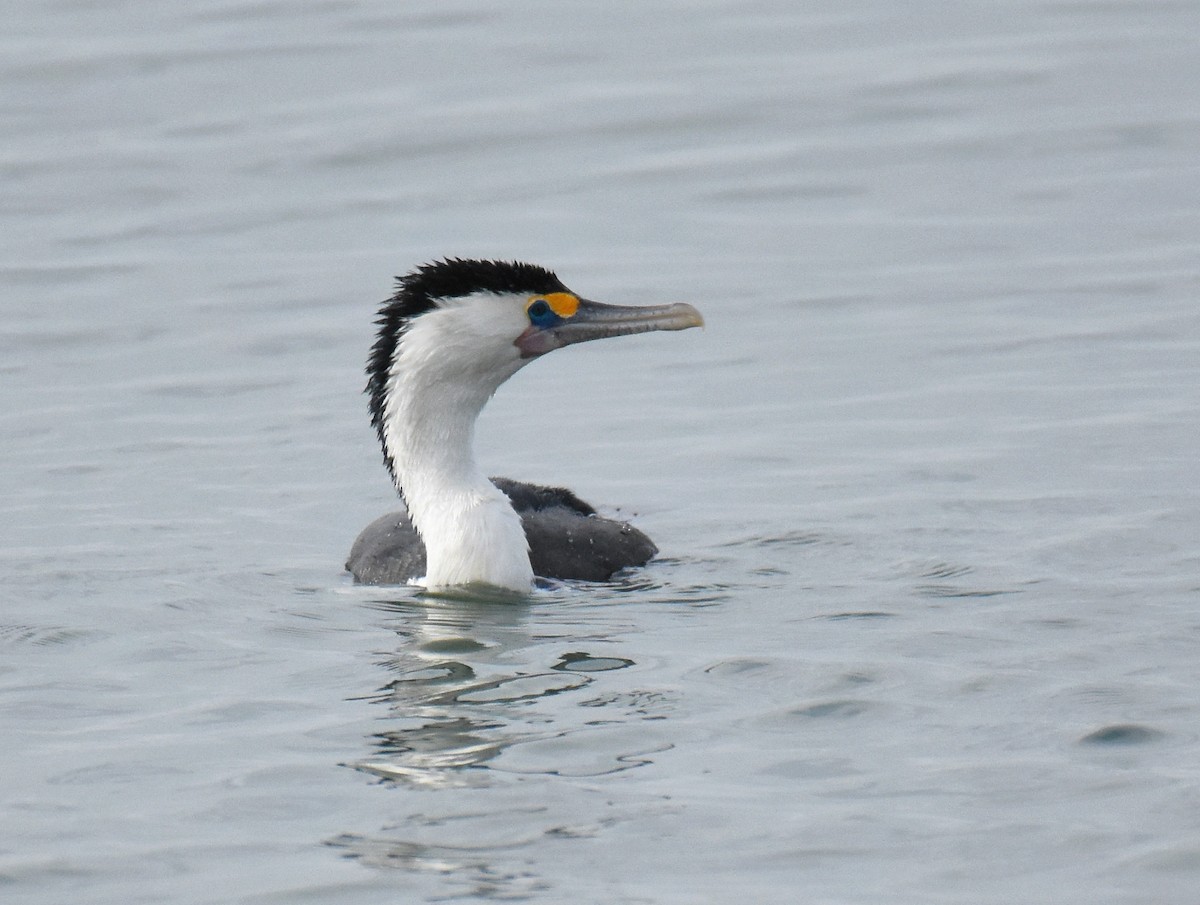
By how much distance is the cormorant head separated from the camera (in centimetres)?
964

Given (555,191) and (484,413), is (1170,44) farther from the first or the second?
(484,413)

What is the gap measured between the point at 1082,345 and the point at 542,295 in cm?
479

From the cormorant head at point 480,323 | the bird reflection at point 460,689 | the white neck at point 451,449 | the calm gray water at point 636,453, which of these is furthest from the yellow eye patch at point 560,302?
the bird reflection at point 460,689

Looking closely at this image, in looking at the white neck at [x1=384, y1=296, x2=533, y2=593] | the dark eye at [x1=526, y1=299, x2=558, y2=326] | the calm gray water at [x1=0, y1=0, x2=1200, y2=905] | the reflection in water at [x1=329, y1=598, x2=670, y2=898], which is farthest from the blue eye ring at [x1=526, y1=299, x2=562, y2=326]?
the reflection in water at [x1=329, y1=598, x2=670, y2=898]

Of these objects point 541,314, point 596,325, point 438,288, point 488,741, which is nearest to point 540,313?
point 541,314

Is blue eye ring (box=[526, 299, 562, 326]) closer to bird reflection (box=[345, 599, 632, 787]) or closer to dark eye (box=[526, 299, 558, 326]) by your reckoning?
dark eye (box=[526, 299, 558, 326])

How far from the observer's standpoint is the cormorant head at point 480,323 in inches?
380

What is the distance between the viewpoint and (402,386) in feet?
32.2

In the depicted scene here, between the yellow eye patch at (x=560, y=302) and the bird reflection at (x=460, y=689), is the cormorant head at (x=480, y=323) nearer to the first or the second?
the yellow eye patch at (x=560, y=302)

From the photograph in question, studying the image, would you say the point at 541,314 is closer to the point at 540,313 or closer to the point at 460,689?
the point at 540,313

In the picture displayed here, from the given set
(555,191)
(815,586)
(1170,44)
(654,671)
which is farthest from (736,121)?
(654,671)

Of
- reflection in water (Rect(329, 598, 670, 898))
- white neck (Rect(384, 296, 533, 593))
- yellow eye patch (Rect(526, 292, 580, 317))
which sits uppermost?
yellow eye patch (Rect(526, 292, 580, 317))

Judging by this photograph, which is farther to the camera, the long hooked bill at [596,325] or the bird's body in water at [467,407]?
the long hooked bill at [596,325]

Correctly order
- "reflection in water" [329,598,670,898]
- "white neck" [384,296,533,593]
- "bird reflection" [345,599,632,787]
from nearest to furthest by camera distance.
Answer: "reflection in water" [329,598,670,898]
"bird reflection" [345,599,632,787]
"white neck" [384,296,533,593]
